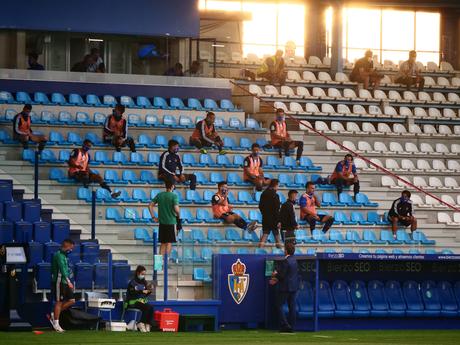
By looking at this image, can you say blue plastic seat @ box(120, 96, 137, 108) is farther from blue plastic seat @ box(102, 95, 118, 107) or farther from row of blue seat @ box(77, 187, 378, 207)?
row of blue seat @ box(77, 187, 378, 207)

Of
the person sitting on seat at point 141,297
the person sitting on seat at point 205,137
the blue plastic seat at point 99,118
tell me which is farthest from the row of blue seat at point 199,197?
the person sitting on seat at point 141,297

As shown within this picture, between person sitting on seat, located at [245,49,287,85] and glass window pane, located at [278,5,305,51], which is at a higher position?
glass window pane, located at [278,5,305,51]

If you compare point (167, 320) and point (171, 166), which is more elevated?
point (171, 166)

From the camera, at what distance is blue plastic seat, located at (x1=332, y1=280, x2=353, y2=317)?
78.9ft

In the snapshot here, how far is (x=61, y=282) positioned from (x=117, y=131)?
8.21 metres

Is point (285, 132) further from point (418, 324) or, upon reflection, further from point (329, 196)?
point (418, 324)

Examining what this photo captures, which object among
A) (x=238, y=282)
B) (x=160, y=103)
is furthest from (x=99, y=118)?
(x=238, y=282)

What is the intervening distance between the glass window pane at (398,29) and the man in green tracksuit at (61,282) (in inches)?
951

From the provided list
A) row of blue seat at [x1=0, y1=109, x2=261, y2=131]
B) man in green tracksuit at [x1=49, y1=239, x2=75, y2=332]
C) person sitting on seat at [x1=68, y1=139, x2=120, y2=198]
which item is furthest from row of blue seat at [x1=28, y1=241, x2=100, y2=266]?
row of blue seat at [x1=0, y1=109, x2=261, y2=131]

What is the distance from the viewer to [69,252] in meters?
23.4

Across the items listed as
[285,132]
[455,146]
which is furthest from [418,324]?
[455,146]

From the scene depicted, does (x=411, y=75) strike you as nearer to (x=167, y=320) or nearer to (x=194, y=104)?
(x=194, y=104)

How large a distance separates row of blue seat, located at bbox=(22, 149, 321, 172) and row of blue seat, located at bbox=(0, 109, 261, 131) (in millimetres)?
1381

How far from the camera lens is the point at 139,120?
32219 millimetres
